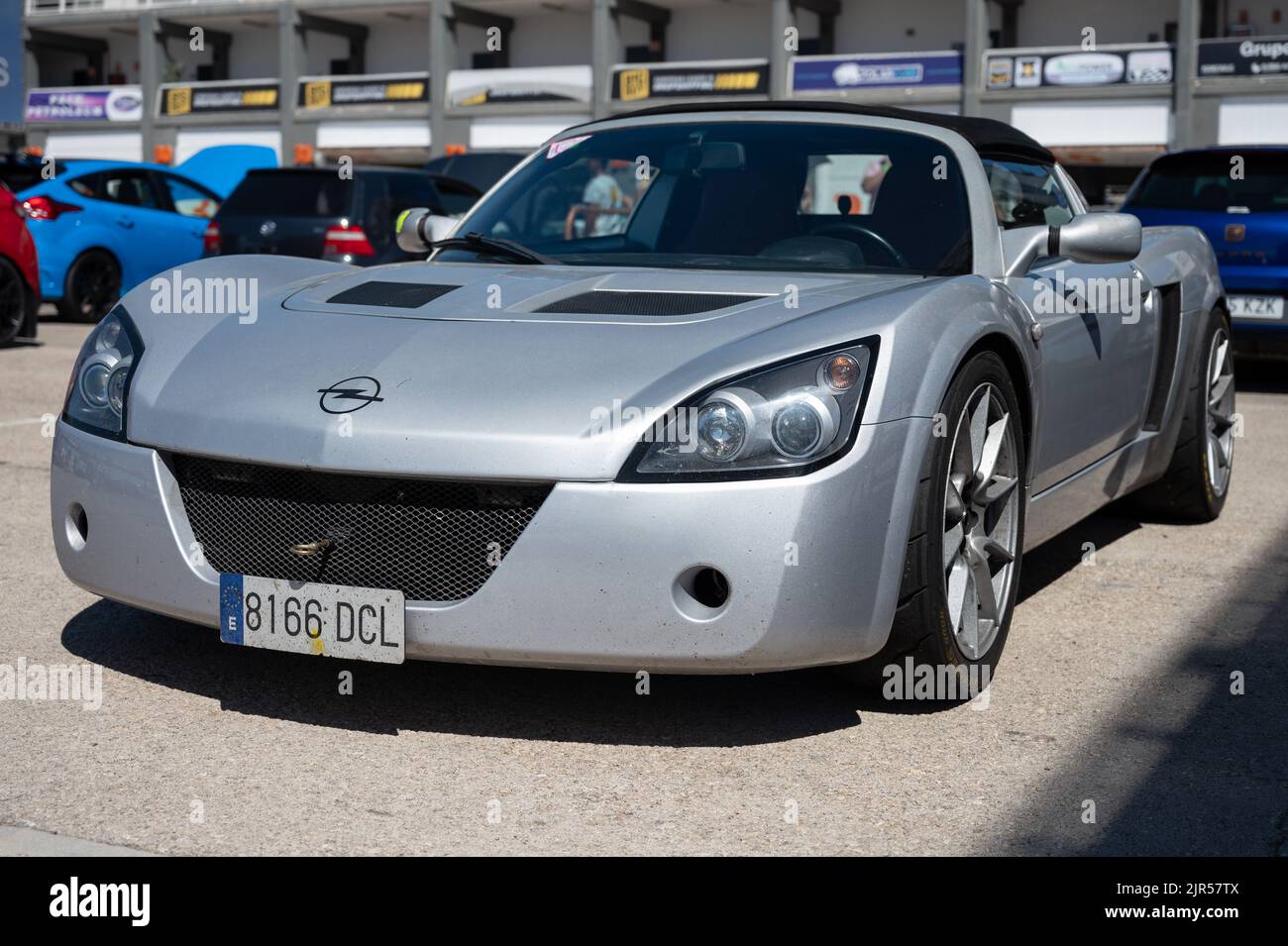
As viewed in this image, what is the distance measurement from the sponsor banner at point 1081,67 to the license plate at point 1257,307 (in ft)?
85.3

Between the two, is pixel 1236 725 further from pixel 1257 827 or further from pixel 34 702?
pixel 34 702

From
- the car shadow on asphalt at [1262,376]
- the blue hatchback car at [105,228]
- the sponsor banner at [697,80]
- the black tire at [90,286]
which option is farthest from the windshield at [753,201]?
the sponsor banner at [697,80]

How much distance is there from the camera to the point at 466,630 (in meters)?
3.31

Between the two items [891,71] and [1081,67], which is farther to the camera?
[891,71]

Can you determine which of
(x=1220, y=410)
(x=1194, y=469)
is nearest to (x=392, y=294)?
(x=1194, y=469)

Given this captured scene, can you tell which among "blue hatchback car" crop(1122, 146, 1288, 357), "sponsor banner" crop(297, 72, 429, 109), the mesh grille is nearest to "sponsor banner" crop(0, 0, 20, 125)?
"blue hatchback car" crop(1122, 146, 1288, 357)

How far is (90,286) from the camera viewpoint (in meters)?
15.0

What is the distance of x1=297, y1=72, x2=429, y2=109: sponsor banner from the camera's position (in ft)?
145

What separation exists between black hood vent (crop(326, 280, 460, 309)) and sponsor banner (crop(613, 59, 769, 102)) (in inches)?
1413

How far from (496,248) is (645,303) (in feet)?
3.05

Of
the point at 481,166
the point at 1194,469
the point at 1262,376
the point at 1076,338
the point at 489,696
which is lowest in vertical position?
the point at 1262,376

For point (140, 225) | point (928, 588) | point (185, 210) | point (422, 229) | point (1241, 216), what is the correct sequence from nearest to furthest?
1. point (928, 588)
2. point (422, 229)
3. point (1241, 216)
4. point (140, 225)
5. point (185, 210)

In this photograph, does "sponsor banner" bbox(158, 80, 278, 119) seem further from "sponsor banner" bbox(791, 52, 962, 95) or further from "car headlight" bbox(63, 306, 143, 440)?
"car headlight" bbox(63, 306, 143, 440)

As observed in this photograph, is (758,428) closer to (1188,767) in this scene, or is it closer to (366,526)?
(366,526)
